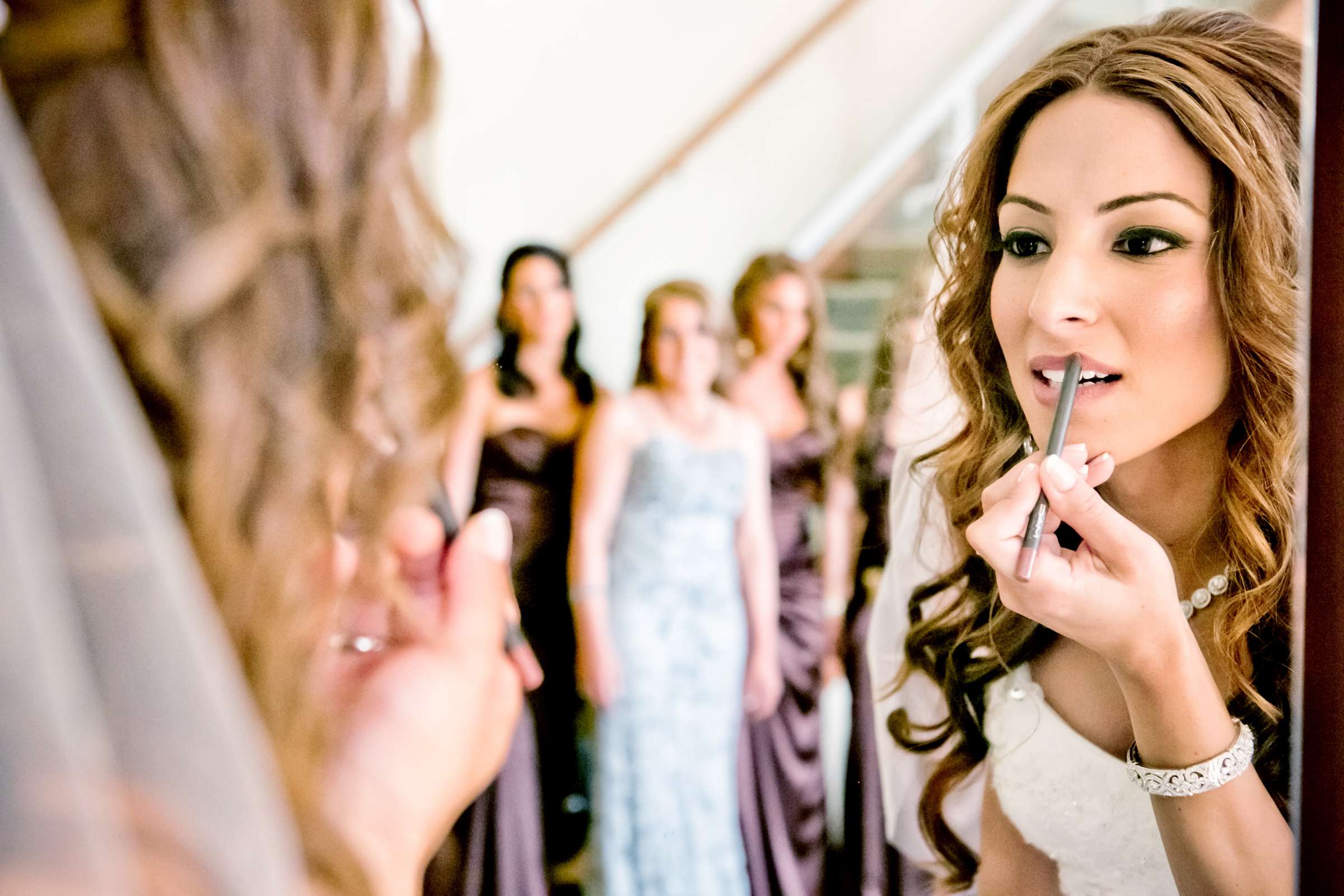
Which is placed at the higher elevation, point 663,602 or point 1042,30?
point 1042,30

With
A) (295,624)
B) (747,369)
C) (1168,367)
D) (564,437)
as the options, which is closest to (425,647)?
(295,624)

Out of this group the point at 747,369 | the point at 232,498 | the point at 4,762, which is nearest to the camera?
the point at 4,762

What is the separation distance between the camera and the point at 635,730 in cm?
85

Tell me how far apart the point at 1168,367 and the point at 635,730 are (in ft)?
1.71

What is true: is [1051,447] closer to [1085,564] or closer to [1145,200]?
[1085,564]

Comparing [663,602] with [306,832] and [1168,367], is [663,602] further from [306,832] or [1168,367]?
[1168,367]

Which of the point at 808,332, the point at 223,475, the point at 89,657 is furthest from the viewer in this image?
the point at 808,332

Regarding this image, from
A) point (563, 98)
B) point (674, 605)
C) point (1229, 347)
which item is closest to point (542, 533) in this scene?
point (674, 605)

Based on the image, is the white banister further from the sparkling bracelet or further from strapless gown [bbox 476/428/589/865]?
the sparkling bracelet

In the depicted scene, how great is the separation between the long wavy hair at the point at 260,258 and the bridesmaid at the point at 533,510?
0.18 feet

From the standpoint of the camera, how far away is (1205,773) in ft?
2.59

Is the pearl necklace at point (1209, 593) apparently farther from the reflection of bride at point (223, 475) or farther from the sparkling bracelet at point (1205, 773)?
the reflection of bride at point (223, 475)

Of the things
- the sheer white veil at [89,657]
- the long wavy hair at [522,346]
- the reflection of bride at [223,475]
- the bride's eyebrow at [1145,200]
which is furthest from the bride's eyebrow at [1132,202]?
the sheer white veil at [89,657]

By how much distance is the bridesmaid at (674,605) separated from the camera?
0.83m
